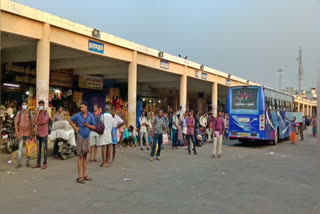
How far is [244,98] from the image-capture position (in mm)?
16484

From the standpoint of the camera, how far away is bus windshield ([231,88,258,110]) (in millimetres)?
16172

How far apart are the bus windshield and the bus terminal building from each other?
3795 millimetres

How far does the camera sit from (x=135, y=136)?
575 inches

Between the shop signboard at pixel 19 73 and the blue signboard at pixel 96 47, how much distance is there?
5967 millimetres

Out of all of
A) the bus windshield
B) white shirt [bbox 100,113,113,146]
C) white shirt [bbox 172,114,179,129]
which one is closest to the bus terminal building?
white shirt [bbox 172,114,179,129]

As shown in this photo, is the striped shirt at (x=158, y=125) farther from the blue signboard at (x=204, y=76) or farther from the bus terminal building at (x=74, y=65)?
the blue signboard at (x=204, y=76)

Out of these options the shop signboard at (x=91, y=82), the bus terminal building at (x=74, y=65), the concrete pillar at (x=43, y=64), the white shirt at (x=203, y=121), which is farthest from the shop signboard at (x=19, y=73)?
the white shirt at (x=203, y=121)

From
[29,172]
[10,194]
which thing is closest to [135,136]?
[29,172]

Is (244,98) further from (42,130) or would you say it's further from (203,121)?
(42,130)

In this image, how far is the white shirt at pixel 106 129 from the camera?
9.14 m

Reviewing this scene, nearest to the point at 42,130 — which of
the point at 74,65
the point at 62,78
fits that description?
the point at 74,65

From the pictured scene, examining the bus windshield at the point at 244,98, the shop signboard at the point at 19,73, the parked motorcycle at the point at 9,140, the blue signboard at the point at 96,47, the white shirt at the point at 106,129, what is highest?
the blue signboard at the point at 96,47

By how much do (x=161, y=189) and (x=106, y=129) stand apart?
3548 mm

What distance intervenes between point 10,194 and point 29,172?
2.13 meters
